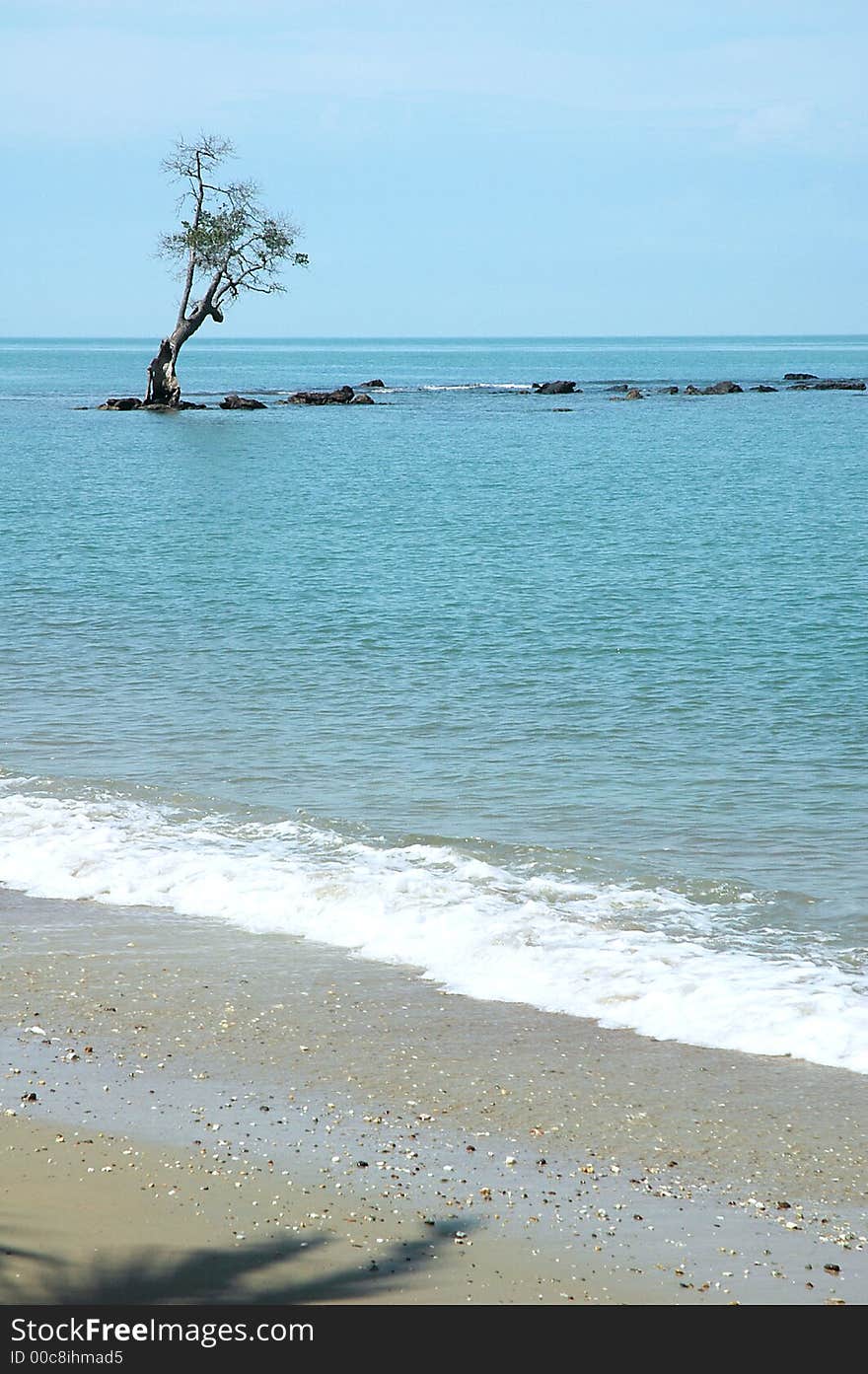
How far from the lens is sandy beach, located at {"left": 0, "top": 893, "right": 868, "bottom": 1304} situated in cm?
553

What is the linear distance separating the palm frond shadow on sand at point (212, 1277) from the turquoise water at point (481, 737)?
3.09 metres

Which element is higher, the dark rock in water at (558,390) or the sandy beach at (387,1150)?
the dark rock in water at (558,390)

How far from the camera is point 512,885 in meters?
10.7

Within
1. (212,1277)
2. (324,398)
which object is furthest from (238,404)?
(212,1277)

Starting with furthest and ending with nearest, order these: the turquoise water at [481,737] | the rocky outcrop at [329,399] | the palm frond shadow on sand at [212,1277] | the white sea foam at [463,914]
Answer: the rocky outcrop at [329,399]
the turquoise water at [481,737]
the white sea foam at [463,914]
the palm frond shadow on sand at [212,1277]

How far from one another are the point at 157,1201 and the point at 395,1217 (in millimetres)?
1011

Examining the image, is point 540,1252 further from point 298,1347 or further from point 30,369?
point 30,369

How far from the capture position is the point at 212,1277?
18.0ft

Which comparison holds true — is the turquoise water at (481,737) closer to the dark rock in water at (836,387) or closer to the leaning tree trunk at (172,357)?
the leaning tree trunk at (172,357)

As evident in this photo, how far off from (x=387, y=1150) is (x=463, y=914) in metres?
3.50

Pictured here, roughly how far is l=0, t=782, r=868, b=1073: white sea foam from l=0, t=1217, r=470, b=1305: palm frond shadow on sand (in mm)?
3061

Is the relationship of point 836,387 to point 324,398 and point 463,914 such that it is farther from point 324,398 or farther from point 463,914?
point 463,914

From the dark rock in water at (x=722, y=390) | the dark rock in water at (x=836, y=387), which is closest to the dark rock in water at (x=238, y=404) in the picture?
the dark rock in water at (x=722, y=390)

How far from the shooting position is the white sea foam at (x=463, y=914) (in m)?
8.43
